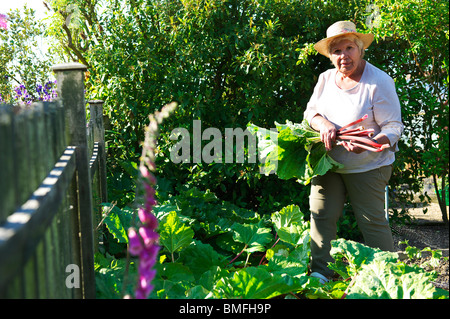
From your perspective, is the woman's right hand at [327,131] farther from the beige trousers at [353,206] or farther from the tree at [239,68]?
the tree at [239,68]

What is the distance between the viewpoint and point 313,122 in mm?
3021

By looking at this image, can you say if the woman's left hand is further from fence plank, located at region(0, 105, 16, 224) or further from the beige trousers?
fence plank, located at region(0, 105, 16, 224)

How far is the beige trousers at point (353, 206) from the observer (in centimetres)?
293

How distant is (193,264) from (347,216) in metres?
1.98

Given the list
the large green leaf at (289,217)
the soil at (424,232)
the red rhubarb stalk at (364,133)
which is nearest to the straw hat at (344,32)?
the red rhubarb stalk at (364,133)

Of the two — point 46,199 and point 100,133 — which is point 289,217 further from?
point 46,199

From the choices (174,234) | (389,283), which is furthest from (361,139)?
(174,234)

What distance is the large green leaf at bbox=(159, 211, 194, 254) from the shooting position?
9.36 feet

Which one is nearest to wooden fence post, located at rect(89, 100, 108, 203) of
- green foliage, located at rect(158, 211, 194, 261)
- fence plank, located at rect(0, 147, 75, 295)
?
green foliage, located at rect(158, 211, 194, 261)

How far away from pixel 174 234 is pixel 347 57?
1.42 meters

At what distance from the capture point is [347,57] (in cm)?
291

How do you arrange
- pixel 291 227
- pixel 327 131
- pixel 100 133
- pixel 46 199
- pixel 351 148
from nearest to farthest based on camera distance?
pixel 46 199 < pixel 351 148 < pixel 327 131 < pixel 291 227 < pixel 100 133

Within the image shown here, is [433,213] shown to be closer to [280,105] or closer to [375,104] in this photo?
[280,105]

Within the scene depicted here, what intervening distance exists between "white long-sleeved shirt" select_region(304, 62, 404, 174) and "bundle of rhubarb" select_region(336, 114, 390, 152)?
87mm
